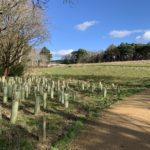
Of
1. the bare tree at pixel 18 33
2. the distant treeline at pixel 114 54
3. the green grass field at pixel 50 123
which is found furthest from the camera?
the distant treeline at pixel 114 54

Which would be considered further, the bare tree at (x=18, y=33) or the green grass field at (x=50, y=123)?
the bare tree at (x=18, y=33)

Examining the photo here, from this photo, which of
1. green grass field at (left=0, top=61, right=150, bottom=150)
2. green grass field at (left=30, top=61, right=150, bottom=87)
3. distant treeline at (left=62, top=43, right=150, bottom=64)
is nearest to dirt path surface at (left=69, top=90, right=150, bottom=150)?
green grass field at (left=0, top=61, right=150, bottom=150)

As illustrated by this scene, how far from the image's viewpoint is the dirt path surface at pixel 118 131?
862 cm

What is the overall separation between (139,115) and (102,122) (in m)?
1.70

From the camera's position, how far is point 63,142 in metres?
8.74

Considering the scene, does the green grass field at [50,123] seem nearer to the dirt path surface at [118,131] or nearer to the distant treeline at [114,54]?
the dirt path surface at [118,131]

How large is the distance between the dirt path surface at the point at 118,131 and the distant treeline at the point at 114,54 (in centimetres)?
7465

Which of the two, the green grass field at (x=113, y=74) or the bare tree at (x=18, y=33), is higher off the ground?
the bare tree at (x=18, y=33)

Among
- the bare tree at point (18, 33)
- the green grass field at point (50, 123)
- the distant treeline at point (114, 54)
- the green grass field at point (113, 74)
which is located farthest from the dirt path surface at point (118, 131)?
the distant treeline at point (114, 54)

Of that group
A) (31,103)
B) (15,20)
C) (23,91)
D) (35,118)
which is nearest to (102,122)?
(35,118)

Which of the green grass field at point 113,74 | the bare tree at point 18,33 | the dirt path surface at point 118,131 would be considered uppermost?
the bare tree at point 18,33

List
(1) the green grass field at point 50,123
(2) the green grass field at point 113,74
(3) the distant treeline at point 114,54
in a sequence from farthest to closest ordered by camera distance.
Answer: (3) the distant treeline at point 114,54 → (2) the green grass field at point 113,74 → (1) the green grass field at point 50,123

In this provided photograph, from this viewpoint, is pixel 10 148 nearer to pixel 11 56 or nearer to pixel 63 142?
pixel 63 142

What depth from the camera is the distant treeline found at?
291ft
